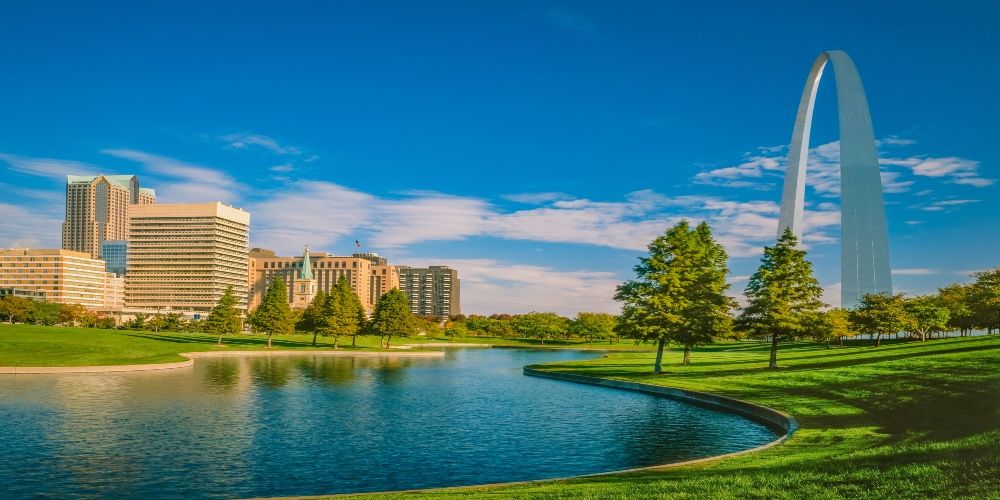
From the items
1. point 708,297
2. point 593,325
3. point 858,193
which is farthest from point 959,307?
point 593,325

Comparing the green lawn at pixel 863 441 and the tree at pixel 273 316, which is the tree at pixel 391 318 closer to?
the tree at pixel 273 316

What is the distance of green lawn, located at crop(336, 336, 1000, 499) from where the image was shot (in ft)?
50.9

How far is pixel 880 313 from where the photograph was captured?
263ft

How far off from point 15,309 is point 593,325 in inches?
4726

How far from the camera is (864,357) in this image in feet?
172

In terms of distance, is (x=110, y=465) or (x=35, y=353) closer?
(x=110, y=465)

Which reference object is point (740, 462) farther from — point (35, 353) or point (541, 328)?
point (541, 328)

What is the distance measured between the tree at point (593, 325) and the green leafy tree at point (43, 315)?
11298 cm

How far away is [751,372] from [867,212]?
2804 cm

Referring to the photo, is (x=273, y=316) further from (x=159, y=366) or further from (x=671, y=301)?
(x=671, y=301)

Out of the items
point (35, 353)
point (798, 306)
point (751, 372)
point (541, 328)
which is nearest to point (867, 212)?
point (798, 306)

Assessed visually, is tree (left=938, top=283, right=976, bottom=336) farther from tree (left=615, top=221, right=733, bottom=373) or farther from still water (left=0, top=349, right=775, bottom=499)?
still water (left=0, top=349, right=775, bottom=499)

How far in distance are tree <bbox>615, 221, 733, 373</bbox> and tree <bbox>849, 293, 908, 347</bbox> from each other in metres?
27.7

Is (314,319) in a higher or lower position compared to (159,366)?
higher
